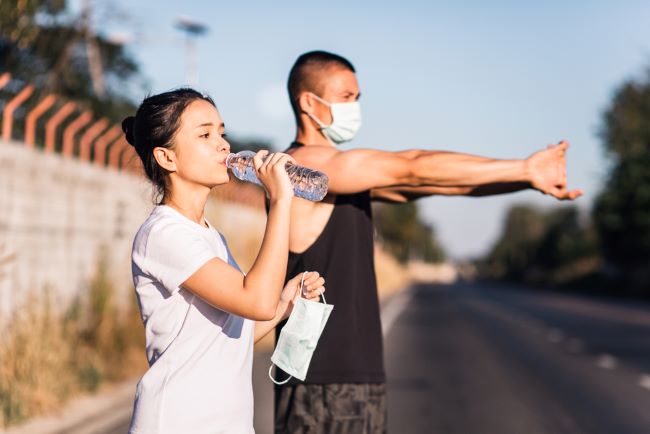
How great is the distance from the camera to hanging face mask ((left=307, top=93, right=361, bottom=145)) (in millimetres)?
3832

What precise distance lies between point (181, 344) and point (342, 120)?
1.43 m

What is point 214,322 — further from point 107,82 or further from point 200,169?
point 107,82

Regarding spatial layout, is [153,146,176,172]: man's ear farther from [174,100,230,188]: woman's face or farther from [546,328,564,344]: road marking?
[546,328,564,344]: road marking

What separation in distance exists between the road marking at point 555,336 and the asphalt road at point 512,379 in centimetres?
2

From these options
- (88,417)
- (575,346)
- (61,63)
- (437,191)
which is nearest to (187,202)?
(437,191)

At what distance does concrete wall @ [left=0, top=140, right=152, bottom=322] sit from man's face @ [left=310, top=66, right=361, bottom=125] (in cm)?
499

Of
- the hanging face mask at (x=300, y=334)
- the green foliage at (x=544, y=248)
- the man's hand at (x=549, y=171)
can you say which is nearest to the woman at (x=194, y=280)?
the hanging face mask at (x=300, y=334)

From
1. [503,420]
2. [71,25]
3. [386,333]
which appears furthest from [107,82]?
[503,420]

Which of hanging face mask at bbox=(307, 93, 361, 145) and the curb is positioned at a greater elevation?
hanging face mask at bbox=(307, 93, 361, 145)

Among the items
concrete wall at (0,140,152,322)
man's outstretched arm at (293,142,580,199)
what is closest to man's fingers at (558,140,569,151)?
man's outstretched arm at (293,142,580,199)

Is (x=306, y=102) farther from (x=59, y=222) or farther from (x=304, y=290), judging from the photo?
(x=59, y=222)

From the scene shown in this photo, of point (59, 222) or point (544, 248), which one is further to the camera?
point (544, 248)

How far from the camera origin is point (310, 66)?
3852mm

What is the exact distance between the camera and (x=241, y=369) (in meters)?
2.74
